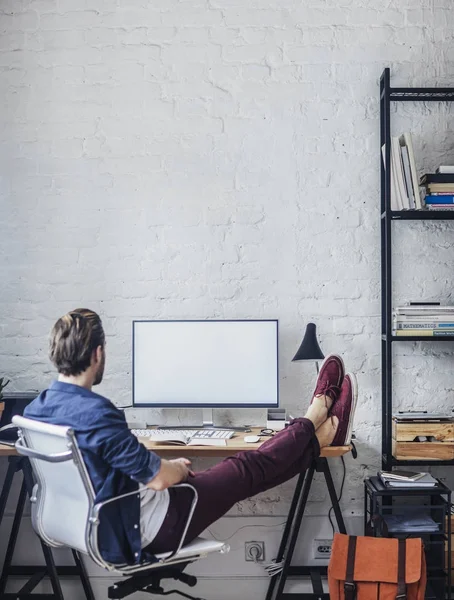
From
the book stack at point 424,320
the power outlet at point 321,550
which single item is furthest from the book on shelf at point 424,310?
the power outlet at point 321,550

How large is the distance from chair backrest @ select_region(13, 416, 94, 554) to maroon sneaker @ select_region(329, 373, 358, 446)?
3.77ft

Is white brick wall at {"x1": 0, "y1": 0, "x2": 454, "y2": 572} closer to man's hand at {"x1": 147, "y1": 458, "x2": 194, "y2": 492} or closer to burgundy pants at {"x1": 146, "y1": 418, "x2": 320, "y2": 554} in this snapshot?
burgundy pants at {"x1": 146, "y1": 418, "x2": 320, "y2": 554}

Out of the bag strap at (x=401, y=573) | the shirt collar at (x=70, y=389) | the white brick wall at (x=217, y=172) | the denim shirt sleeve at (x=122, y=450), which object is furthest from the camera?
the white brick wall at (x=217, y=172)

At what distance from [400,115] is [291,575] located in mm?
2251

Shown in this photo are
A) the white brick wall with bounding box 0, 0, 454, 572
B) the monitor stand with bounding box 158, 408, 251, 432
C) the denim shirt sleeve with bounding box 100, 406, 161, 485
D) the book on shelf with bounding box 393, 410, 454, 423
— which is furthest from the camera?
the white brick wall with bounding box 0, 0, 454, 572

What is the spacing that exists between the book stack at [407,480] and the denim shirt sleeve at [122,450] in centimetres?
130

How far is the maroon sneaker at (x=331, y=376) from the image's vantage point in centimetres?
279

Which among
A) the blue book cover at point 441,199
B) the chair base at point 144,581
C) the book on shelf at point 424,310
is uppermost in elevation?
the blue book cover at point 441,199

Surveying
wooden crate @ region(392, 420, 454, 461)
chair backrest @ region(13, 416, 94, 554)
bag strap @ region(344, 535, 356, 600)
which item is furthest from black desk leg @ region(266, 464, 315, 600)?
chair backrest @ region(13, 416, 94, 554)

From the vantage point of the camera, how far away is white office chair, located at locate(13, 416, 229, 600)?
Result: 6.25 ft

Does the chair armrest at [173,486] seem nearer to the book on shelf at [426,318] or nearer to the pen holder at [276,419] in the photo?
the pen holder at [276,419]

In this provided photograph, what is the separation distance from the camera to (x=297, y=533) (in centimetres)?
273

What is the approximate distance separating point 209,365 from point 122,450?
43.3 inches

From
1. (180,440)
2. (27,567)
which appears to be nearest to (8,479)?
(27,567)
